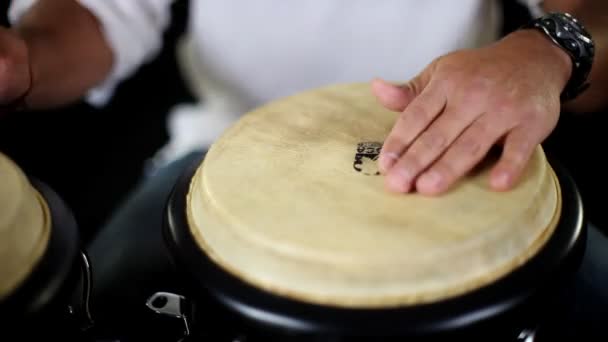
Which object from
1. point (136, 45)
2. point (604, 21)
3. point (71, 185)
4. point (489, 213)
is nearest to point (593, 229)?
point (604, 21)

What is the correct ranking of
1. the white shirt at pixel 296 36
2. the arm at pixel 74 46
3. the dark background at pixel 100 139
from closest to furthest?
the arm at pixel 74 46, the white shirt at pixel 296 36, the dark background at pixel 100 139

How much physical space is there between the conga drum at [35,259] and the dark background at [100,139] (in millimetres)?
611

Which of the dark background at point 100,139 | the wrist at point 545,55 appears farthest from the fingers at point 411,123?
the dark background at point 100,139

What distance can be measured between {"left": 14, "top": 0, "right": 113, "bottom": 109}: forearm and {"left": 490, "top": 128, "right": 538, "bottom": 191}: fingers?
1.69ft

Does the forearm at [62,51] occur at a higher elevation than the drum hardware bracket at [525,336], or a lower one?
higher

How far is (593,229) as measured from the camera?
0.72 meters

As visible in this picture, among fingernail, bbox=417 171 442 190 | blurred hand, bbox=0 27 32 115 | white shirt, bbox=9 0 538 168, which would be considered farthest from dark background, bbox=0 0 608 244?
fingernail, bbox=417 171 442 190

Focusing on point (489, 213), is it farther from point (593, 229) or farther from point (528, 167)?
point (593, 229)

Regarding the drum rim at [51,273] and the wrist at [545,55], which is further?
the wrist at [545,55]

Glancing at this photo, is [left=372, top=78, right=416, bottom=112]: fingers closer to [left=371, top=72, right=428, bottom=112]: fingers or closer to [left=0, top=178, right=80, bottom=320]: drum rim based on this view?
[left=371, top=72, right=428, bottom=112]: fingers

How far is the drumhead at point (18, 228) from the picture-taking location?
15.9 inches

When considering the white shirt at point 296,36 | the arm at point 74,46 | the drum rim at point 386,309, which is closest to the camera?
the drum rim at point 386,309

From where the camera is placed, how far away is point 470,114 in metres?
0.51

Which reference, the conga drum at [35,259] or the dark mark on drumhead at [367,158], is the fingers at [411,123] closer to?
the dark mark on drumhead at [367,158]
